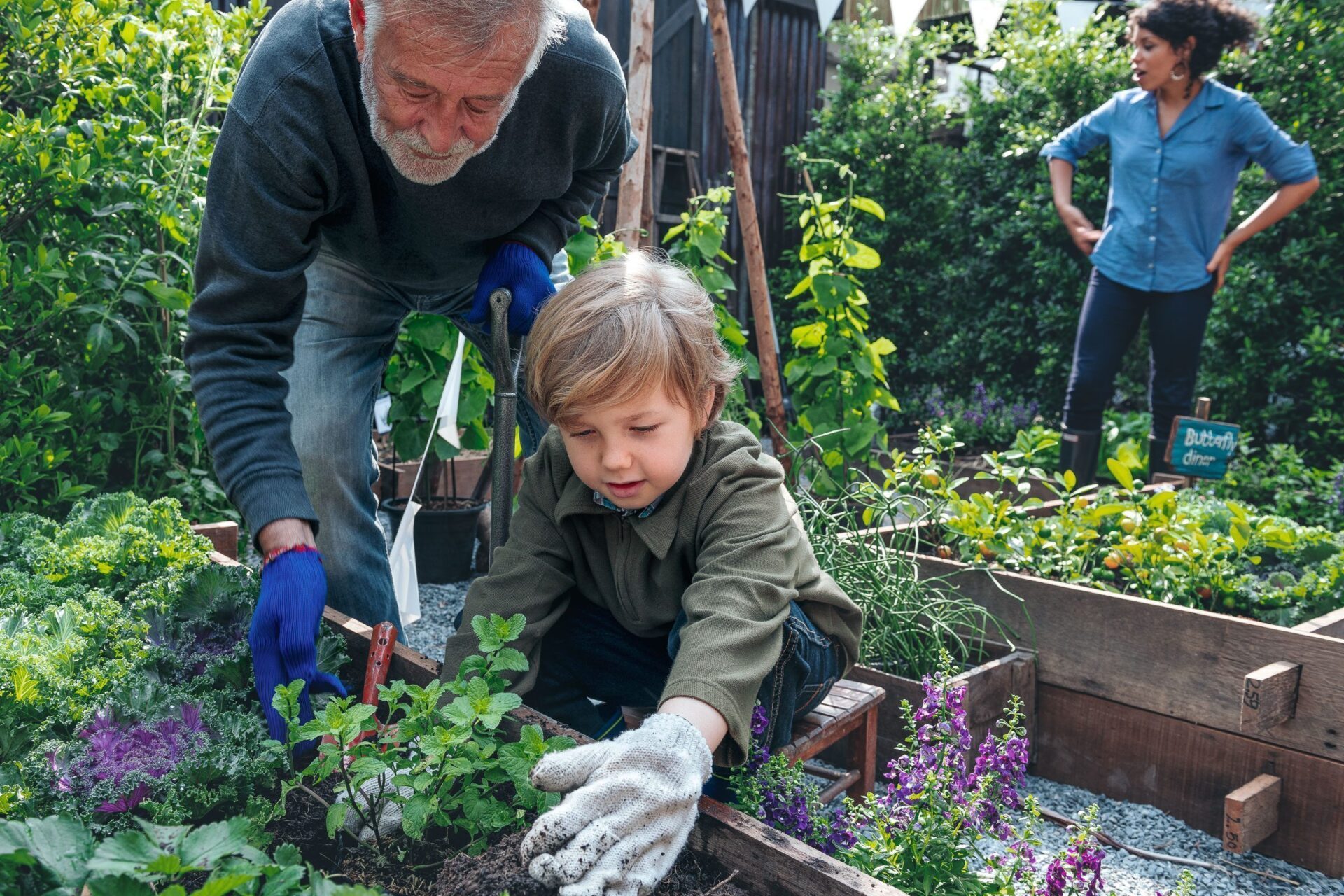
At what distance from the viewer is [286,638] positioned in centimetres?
142

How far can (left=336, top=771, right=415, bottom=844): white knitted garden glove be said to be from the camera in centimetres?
120

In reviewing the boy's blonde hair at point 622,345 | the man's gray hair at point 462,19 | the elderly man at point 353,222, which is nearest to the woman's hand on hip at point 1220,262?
the elderly man at point 353,222

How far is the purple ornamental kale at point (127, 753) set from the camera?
116cm

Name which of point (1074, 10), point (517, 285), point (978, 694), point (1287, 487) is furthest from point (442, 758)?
point (1074, 10)

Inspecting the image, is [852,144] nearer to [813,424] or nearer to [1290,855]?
[813,424]

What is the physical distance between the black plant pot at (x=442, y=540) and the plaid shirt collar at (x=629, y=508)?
1961mm

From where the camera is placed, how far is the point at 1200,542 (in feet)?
7.76

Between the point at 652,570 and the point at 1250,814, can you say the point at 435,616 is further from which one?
the point at 1250,814

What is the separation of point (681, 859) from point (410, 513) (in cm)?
121

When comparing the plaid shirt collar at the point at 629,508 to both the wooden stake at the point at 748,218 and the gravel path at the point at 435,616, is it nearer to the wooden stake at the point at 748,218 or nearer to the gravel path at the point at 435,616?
the gravel path at the point at 435,616

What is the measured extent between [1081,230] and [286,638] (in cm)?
383

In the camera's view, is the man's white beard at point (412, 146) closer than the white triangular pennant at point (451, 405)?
Yes

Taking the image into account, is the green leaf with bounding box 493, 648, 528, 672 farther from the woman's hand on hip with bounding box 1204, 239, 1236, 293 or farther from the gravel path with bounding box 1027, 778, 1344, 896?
the woman's hand on hip with bounding box 1204, 239, 1236, 293

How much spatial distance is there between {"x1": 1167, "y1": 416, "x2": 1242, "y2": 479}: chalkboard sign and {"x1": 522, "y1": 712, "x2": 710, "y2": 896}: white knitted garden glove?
2.67 meters
